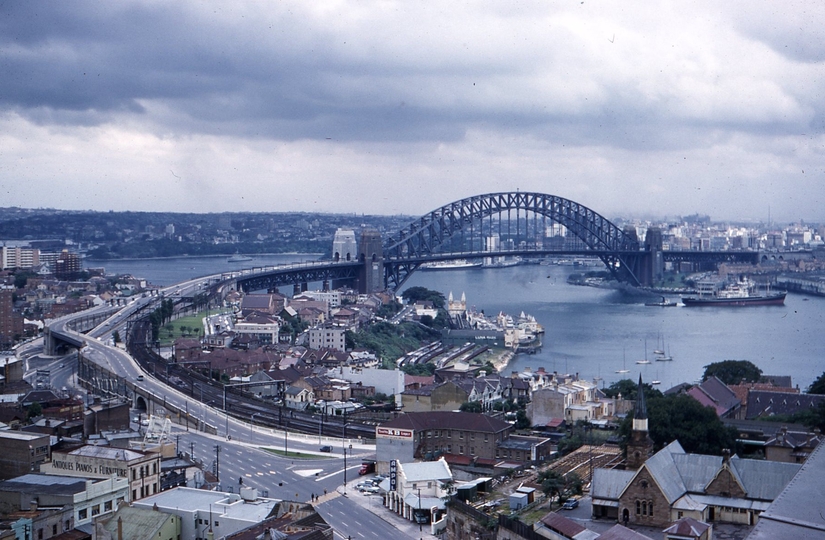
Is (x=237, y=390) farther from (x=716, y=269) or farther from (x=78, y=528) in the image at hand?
(x=716, y=269)

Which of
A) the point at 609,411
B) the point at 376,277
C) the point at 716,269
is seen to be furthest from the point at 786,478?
the point at 716,269

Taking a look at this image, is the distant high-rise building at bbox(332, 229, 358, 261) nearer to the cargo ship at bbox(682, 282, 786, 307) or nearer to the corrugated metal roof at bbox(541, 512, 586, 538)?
the cargo ship at bbox(682, 282, 786, 307)

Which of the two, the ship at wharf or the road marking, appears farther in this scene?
the ship at wharf

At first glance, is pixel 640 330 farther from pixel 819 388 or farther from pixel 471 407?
pixel 471 407

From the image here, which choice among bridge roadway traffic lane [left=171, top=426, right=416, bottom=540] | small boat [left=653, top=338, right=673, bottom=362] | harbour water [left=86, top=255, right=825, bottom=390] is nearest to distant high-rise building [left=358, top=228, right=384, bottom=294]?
harbour water [left=86, top=255, right=825, bottom=390]

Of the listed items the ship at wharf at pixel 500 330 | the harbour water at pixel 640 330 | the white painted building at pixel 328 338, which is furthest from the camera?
the ship at wharf at pixel 500 330

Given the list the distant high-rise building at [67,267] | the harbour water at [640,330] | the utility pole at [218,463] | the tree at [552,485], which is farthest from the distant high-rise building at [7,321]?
the tree at [552,485]

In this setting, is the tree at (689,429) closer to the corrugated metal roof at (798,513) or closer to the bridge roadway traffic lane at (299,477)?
the bridge roadway traffic lane at (299,477)
